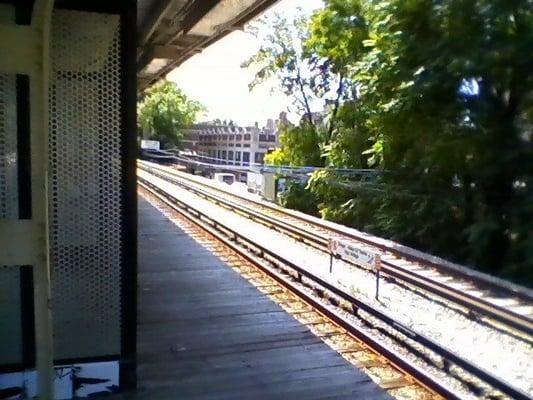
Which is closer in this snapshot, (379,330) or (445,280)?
(379,330)

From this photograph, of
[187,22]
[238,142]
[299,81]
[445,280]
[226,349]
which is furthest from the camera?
[238,142]

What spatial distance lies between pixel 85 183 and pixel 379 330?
311cm

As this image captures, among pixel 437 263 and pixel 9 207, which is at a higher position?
pixel 9 207

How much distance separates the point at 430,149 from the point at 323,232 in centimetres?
265

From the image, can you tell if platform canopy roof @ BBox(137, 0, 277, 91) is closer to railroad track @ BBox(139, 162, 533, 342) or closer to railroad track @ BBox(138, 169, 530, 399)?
railroad track @ BBox(138, 169, 530, 399)

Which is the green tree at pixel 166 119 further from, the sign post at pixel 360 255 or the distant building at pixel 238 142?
the sign post at pixel 360 255

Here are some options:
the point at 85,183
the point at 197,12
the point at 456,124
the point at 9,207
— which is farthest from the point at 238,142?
the point at 9,207

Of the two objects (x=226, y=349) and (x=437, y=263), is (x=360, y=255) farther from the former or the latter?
(x=226, y=349)

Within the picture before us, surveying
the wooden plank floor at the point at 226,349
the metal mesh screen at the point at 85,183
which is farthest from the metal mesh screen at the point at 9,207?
the wooden plank floor at the point at 226,349

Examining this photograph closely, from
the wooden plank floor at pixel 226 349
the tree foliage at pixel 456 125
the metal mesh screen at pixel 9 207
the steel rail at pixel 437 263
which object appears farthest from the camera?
the tree foliage at pixel 456 125

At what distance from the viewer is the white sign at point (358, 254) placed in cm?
612

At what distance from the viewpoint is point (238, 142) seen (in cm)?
4347

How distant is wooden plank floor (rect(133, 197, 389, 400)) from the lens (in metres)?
3.79

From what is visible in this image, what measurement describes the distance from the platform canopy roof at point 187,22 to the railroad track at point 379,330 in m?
3.10
